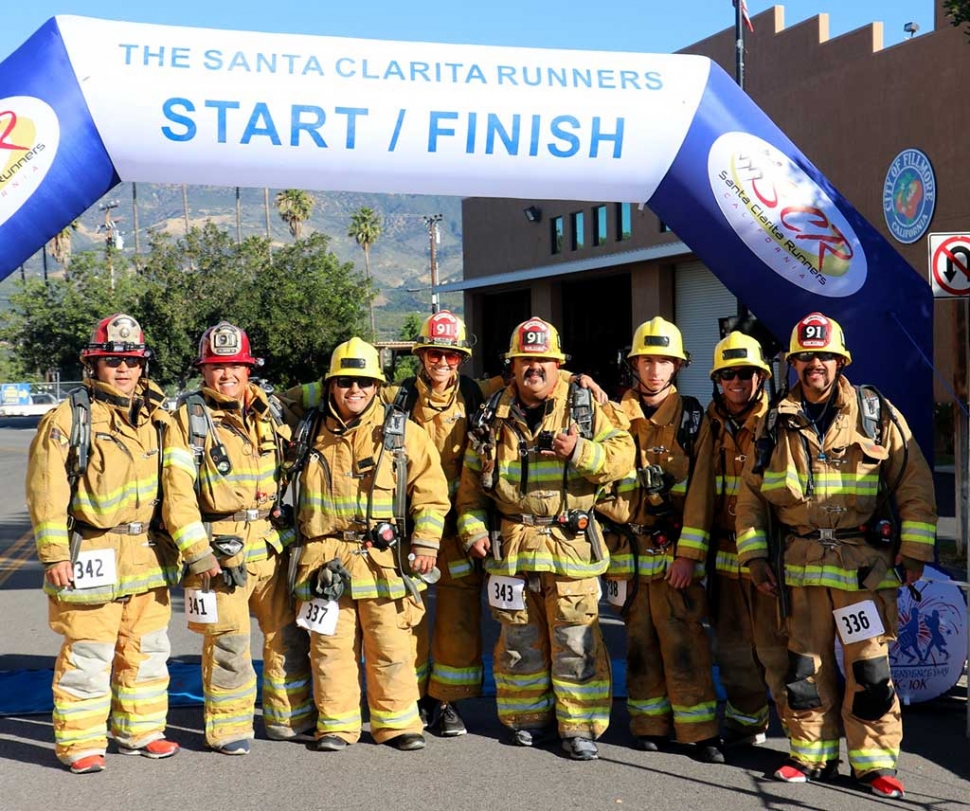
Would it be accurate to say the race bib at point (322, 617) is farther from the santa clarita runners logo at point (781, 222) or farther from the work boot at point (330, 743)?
the santa clarita runners logo at point (781, 222)

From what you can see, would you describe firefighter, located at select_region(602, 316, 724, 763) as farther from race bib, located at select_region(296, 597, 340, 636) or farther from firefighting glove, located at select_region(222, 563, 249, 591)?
firefighting glove, located at select_region(222, 563, 249, 591)

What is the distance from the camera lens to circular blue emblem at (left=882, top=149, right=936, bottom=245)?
2105 cm

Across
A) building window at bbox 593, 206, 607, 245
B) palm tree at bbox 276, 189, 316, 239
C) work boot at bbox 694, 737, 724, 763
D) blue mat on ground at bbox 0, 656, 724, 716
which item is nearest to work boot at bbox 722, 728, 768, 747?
work boot at bbox 694, 737, 724, 763

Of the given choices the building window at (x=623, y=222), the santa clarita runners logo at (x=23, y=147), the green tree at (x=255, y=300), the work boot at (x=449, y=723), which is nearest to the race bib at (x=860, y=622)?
the work boot at (x=449, y=723)

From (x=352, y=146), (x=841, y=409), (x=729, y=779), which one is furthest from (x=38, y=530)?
(x=841, y=409)

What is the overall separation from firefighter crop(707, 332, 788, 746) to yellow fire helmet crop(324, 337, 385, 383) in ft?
5.80

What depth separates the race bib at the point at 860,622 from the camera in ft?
15.6

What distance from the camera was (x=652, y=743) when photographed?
5309 mm

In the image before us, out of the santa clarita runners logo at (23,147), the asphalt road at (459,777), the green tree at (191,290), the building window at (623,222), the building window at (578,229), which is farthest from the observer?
the green tree at (191,290)

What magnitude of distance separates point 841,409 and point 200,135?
3.61 meters

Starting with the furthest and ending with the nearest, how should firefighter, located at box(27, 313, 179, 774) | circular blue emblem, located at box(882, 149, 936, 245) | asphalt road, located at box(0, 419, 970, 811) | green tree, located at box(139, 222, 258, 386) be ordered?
green tree, located at box(139, 222, 258, 386)
circular blue emblem, located at box(882, 149, 936, 245)
firefighter, located at box(27, 313, 179, 774)
asphalt road, located at box(0, 419, 970, 811)

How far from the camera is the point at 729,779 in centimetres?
489

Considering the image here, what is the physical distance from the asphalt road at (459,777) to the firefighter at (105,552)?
250mm

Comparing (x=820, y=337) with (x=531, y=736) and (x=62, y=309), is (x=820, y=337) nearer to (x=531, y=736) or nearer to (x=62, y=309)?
(x=531, y=736)
